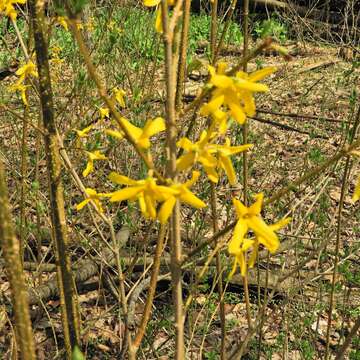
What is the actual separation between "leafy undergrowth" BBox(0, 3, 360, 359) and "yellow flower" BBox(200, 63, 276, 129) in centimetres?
14

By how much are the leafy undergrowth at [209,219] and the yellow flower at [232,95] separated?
0.47 ft

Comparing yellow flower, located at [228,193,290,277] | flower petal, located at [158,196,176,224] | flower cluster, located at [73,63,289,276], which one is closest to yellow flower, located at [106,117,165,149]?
flower cluster, located at [73,63,289,276]

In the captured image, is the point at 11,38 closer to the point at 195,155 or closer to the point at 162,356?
the point at 162,356

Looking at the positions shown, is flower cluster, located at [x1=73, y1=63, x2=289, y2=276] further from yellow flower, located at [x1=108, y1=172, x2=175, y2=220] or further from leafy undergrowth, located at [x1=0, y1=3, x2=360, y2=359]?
leafy undergrowth, located at [x1=0, y1=3, x2=360, y2=359]

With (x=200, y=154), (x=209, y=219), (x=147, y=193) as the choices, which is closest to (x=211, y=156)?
(x=200, y=154)

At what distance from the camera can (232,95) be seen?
2.83 feet

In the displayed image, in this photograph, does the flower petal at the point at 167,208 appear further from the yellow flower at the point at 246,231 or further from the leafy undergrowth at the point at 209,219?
the leafy undergrowth at the point at 209,219

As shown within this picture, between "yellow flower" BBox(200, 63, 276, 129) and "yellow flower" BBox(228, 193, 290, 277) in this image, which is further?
"yellow flower" BBox(228, 193, 290, 277)

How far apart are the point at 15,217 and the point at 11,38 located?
3913 mm

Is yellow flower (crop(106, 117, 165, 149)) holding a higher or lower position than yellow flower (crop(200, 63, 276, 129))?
lower

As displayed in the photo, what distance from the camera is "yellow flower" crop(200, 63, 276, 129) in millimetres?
837

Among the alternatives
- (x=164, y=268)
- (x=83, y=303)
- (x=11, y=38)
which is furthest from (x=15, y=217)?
(x=11, y=38)

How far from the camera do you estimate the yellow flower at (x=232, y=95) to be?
837 millimetres

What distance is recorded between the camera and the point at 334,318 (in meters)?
2.86
